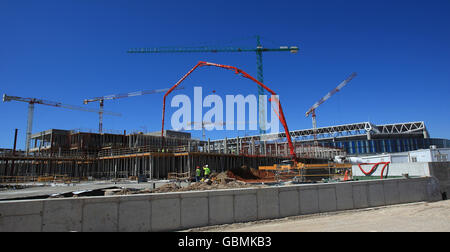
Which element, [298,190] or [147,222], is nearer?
[147,222]

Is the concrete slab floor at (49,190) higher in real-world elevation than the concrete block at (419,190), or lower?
lower

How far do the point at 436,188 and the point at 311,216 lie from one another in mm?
8130

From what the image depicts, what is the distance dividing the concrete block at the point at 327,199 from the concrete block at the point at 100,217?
21.8 ft

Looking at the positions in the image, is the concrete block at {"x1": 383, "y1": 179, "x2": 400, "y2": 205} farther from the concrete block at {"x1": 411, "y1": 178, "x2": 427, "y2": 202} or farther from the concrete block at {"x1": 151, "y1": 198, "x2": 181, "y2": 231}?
the concrete block at {"x1": 151, "y1": 198, "x2": 181, "y2": 231}

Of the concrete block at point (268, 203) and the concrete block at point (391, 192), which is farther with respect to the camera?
the concrete block at point (391, 192)

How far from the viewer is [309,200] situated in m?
9.48

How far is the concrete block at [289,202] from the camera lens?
29.5ft

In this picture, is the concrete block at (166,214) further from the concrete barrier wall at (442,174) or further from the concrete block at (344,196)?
the concrete barrier wall at (442,174)

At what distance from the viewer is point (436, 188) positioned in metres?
13.2

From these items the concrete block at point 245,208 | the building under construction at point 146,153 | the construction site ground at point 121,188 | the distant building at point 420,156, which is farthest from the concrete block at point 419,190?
the building under construction at point 146,153

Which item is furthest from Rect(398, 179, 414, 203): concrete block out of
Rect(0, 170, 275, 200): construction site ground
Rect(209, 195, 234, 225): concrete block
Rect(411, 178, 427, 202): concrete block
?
Rect(209, 195, 234, 225): concrete block
